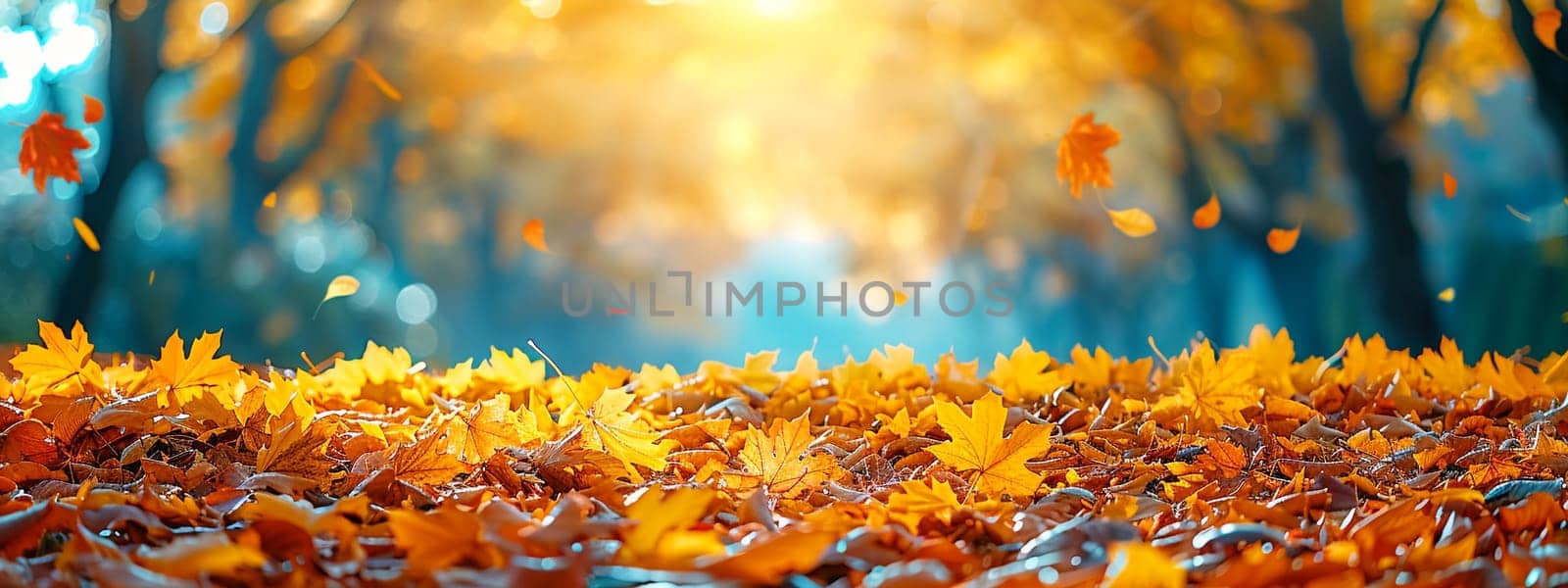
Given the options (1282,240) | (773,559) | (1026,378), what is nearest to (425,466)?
(773,559)

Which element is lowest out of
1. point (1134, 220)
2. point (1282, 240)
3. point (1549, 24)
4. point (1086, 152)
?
point (1282, 240)

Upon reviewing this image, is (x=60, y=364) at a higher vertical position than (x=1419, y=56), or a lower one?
lower

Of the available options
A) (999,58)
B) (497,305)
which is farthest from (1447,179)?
(497,305)

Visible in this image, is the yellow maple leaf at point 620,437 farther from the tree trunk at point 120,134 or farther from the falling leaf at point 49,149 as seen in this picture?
the tree trunk at point 120,134

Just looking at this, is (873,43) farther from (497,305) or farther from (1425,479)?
(1425,479)

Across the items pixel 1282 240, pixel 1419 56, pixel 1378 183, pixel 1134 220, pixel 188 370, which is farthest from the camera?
pixel 1282 240

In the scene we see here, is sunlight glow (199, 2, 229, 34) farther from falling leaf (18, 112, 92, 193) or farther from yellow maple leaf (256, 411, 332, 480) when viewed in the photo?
yellow maple leaf (256, 411, 332, 480)

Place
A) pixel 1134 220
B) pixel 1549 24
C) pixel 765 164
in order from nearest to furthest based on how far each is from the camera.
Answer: pixel 1134 220
pixel 1549 24
pixel 765 164

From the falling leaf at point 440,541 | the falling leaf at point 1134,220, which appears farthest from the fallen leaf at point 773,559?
the falling leaf at point 1134,220

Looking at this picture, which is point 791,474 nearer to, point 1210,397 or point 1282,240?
point 1210,397
